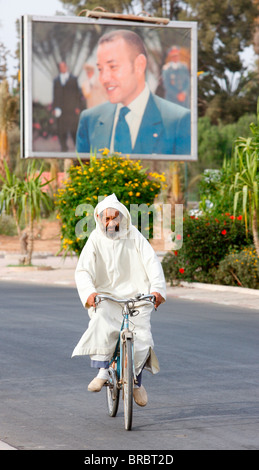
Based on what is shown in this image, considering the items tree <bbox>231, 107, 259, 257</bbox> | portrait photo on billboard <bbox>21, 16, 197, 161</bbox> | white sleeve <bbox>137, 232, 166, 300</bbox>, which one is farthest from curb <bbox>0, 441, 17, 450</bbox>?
portrait photo on billboard <bbox>21, 16, 197, 161</bbox>

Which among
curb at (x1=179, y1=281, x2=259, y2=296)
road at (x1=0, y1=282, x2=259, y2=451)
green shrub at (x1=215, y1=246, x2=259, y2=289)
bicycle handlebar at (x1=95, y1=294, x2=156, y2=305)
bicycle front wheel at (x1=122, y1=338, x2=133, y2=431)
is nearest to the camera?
road at (x1=0, y1=282, x2=259, y2=451)

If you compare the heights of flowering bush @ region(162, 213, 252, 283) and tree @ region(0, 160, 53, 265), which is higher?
tree @ region(0, 160, 53, 265)

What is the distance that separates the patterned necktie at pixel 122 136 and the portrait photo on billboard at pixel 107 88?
0.11 feet

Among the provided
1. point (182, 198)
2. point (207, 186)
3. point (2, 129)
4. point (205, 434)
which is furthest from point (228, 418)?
point (2, 129)

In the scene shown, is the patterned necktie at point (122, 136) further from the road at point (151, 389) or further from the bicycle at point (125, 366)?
the bicycle at point (125, 366)

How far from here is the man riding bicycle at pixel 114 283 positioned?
7.64 metres

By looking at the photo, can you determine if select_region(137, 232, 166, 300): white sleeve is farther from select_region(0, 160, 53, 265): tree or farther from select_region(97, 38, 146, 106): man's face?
select_region(97, 38, 146, 106): man's face

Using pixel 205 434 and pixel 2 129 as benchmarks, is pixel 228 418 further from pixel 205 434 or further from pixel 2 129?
pixel 2 129

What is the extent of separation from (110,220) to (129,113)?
2451cm

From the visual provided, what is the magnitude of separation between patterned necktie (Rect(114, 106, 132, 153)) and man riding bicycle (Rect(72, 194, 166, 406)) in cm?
2407

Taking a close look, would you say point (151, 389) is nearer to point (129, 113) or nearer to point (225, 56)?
point (129, 113)

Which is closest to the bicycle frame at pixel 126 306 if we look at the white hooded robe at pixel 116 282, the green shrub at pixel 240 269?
the white hooded robe at pixel 116 282

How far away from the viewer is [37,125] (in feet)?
100

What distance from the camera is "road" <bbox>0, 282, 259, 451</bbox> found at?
23.1 feet
